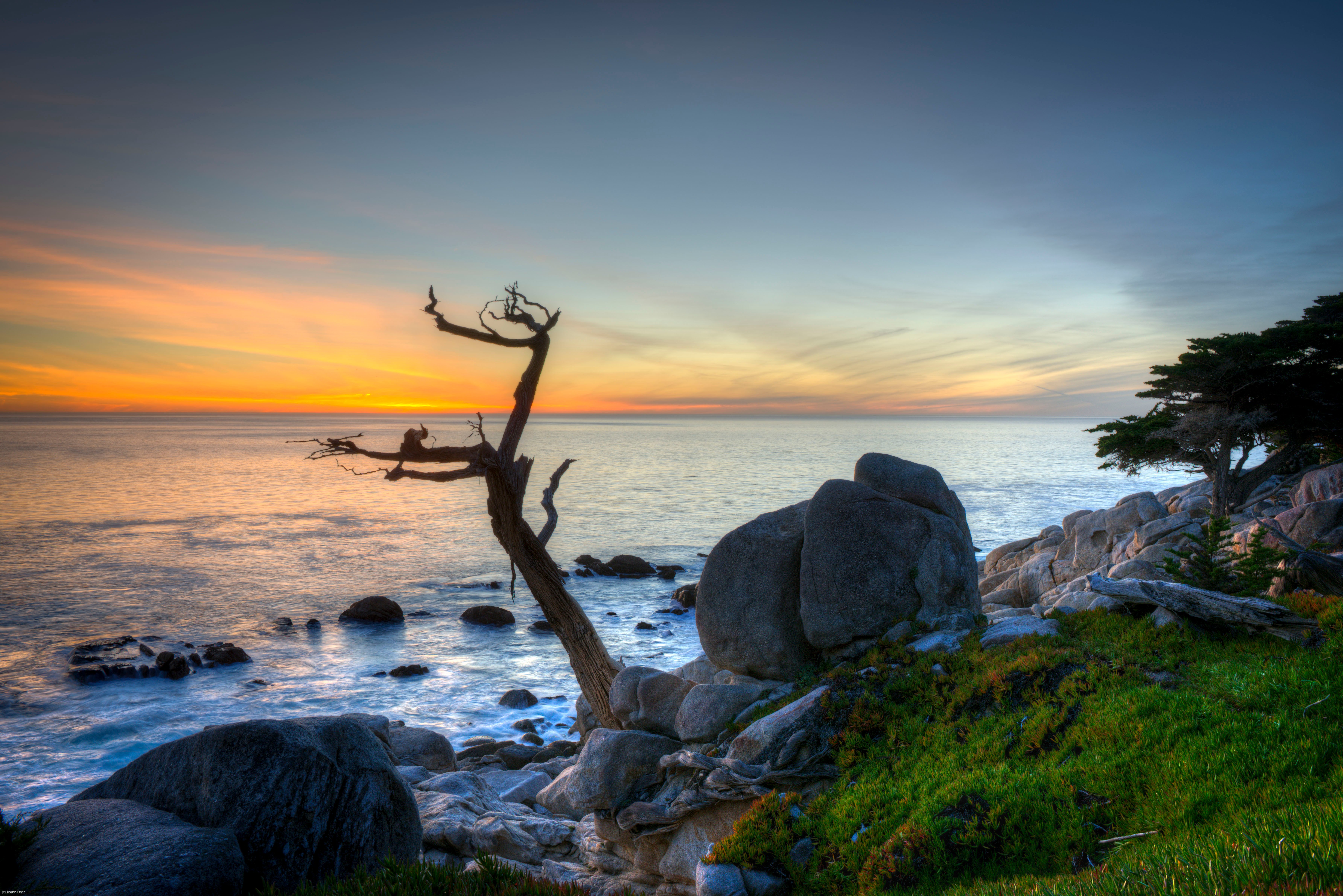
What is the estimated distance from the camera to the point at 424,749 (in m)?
18.4

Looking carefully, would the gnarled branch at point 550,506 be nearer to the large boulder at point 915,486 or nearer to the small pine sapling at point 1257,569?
the large boulder at point 915,486

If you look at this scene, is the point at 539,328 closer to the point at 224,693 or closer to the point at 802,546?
Answer: the point at 802,546

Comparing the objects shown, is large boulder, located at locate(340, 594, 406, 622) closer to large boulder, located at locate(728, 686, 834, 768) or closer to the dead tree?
the dead tree

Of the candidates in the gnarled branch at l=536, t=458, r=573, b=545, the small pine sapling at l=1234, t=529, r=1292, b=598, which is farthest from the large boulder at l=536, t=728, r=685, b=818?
the small pine sapling at l=1234, t=529, r=1292, b=598

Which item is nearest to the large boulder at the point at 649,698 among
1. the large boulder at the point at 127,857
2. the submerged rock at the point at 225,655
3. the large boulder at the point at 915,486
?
the large boulder at the point at 915,486

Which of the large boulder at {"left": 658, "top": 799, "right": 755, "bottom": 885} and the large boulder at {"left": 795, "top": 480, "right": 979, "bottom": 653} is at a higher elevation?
the large boulder at {"left": 795, "top": 480, "right": 979, "bottom": 653}

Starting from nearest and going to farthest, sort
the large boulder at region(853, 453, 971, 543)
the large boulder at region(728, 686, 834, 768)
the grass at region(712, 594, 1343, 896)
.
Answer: the grass at region(712, 594, 1343, 896) → the large boulder at region(728, 686, 834, 768) → the large boulder at region(853, 453, 971, 543)

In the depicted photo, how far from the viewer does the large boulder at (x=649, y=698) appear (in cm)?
1404

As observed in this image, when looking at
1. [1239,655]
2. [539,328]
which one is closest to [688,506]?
[539,328]

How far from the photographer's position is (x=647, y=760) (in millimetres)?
11961

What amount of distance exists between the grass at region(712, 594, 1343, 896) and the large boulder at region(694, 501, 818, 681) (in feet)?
10.7

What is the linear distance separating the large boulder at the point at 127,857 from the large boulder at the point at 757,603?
924 centimetres

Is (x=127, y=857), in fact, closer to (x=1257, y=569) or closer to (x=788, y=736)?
(x=788, y=736)

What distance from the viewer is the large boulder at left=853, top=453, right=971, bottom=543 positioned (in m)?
14.7
